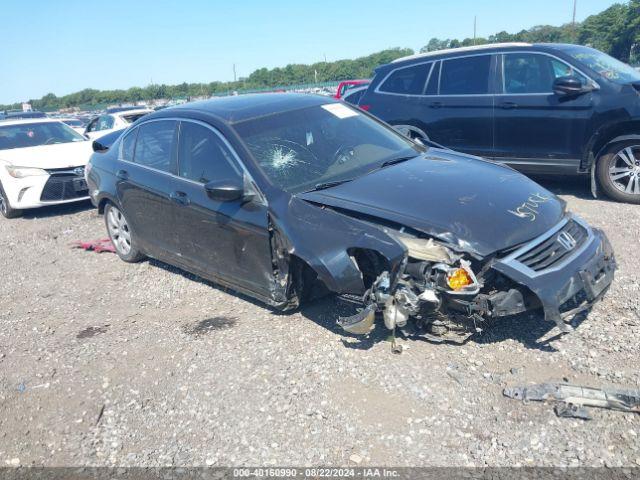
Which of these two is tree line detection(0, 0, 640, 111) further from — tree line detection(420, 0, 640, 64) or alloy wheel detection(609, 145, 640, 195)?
alloy wheel detection(609, 145, 640, 195)

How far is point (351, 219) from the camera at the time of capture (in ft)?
11.8

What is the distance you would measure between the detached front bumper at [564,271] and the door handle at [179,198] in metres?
2.64

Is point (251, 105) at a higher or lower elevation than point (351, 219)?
higher

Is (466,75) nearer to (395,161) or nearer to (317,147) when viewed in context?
(395,161)

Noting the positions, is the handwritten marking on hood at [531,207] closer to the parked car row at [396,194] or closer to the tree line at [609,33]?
the parked car row at [396,194]

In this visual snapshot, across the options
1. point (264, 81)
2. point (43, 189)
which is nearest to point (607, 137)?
point (43, 189)

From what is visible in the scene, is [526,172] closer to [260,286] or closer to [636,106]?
[636,106]

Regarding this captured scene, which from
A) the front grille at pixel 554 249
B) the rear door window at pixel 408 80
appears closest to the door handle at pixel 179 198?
the front grille at pixel 554 249

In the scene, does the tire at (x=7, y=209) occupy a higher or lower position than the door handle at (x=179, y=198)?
lower

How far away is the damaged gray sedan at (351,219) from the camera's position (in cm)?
336

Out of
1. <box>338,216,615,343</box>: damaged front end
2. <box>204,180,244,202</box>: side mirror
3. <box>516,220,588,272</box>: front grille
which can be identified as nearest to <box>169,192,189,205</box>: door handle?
<box>204,180,244,202</box>: side mirror

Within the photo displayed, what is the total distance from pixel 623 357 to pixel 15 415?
388 cm

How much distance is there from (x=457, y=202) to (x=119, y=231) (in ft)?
13.5

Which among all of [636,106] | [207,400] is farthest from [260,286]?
[636,106]
